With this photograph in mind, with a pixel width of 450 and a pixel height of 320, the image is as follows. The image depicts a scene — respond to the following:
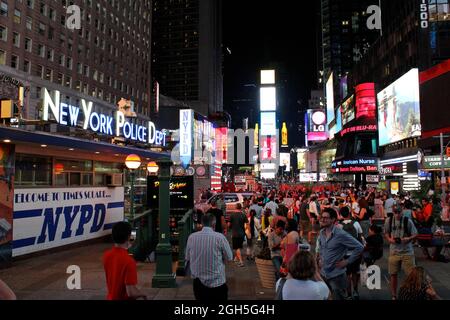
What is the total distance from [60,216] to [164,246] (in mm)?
6379

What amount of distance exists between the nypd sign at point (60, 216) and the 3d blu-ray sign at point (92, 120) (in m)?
3.03

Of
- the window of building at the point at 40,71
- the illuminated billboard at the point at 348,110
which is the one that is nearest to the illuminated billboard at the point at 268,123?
the illuminated billboard at the point at 348,110

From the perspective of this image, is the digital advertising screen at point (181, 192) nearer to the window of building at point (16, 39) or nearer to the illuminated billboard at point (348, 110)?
the window of building at point (16, 39)

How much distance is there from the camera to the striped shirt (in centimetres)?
595

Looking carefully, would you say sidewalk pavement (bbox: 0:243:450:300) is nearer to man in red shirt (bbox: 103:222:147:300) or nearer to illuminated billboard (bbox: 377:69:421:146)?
man in red shirt (bbox: 103:222:147:300)

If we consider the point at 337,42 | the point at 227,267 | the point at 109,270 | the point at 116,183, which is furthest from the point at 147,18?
the point at 109,270

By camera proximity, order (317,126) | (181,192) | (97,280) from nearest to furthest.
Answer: (97,280)
(181,192)
(317,126)

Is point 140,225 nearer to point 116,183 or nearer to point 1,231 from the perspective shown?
point 1,231

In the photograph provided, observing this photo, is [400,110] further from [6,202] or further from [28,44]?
[6,202]

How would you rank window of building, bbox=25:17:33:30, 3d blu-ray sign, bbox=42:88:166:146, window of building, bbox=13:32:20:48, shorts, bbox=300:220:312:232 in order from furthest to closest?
window of building, bbox=25:17:33:30 → window of building, bbox=13:32:20:48 → shorts, bbox=300:220:312:232 → 3d blu-ray sign, bbox=42:88:166:146

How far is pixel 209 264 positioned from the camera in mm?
5988

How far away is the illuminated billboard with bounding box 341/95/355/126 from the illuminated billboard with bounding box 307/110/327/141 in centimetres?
3466

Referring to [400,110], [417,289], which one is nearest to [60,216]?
[417,289]

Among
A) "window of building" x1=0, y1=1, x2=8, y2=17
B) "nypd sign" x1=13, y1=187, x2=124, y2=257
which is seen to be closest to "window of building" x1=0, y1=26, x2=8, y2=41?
"window of building" x1=0, y1=1, x2=8, y2=17
